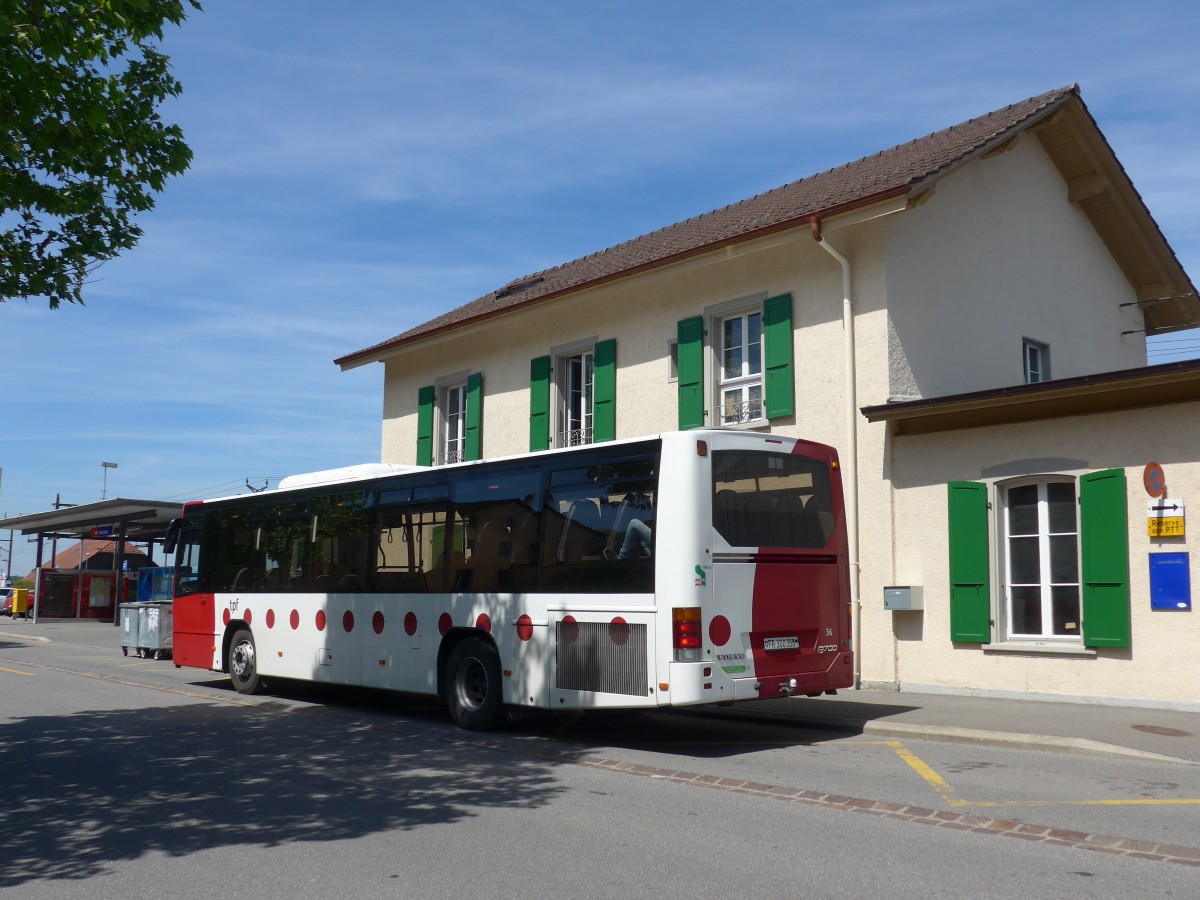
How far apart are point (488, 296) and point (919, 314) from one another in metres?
14.0

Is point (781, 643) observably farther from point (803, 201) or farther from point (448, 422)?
point (448, 422)

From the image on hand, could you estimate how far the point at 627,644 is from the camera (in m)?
10.2

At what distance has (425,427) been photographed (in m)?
24.0

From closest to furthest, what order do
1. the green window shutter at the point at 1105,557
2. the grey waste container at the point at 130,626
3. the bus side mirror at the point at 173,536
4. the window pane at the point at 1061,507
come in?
the green window shutter at the point at 1105,557
the window pane at the point at 1061,507
the bus side mirror at the point at 173,536
the grey waste container at the point at 130,626

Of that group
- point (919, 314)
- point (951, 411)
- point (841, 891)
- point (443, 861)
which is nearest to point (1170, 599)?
point (951, 411)

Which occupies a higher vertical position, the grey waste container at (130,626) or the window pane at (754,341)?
the window pane at (754,341)

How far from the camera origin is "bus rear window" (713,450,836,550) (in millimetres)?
10242

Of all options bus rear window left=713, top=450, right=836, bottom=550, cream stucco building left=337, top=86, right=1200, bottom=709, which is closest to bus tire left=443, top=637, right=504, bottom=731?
bus rear window left=713, top=450, right=836, bottom=550

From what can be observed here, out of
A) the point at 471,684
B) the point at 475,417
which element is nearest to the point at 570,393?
the point at 475,417

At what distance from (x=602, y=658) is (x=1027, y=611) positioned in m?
6.16

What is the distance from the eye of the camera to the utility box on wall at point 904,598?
14391 millimetres

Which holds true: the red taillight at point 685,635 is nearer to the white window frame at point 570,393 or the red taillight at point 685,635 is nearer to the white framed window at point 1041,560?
the white framed window at point 1041,560

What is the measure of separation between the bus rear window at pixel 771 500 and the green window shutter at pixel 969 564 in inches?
132

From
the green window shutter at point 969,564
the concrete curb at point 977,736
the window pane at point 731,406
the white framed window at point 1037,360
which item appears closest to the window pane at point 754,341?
the window pane at point 731,406
